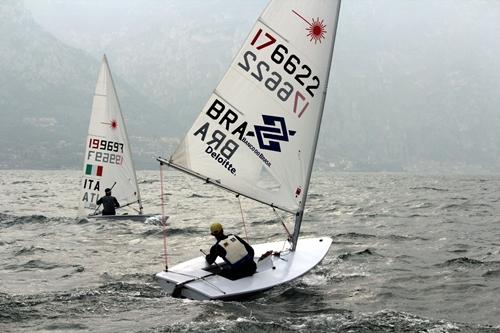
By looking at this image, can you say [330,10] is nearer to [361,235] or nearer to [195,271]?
[195,271]

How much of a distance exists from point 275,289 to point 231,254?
4.60ft

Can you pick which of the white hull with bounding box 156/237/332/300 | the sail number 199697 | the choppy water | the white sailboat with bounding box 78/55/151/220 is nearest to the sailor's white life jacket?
the white hull with bounding box 156/237/332/300

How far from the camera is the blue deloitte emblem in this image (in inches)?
508

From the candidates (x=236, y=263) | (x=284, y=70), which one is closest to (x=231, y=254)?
(x=236, y=263)

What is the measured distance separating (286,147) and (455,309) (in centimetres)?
513

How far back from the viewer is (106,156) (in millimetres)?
26359

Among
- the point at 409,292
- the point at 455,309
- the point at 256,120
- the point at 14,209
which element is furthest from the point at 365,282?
the point at 14,209

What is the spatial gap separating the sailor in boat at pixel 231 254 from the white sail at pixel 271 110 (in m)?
1.50

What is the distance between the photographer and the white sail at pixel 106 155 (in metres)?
26.3

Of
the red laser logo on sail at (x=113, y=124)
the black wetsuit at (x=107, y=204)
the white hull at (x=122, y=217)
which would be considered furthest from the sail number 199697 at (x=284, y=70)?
the red laser logo on sail at (x=113, y=124)

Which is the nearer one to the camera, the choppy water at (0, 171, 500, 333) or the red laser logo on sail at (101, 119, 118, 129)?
the choppy water at (0, 171, 500, 333)

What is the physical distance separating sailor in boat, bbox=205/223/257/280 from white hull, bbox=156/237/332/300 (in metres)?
0.19

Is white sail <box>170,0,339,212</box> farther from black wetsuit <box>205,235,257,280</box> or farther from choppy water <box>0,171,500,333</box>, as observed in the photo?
choppy water <box>0,171,500,333</box>

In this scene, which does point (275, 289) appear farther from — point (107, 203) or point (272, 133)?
point (107, 203)
